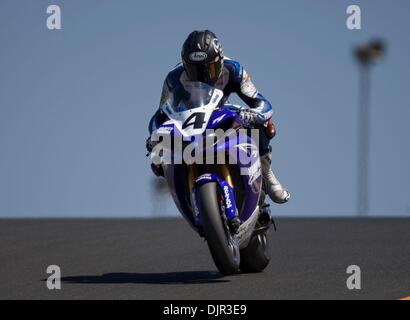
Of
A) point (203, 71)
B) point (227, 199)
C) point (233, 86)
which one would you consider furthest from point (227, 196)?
point (233, 86)

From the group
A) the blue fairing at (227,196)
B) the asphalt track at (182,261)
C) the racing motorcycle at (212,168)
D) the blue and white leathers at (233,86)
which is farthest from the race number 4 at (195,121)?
the asphalt track at (182,261)

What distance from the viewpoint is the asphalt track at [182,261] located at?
10.9 metres

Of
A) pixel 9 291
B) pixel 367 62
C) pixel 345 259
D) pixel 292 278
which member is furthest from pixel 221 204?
pixel 367 62

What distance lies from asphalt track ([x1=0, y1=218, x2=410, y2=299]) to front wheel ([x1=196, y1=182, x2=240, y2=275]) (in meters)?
0.31

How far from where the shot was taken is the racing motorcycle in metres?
11.1

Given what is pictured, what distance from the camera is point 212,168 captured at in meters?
11.5

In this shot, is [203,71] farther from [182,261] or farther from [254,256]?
[182,261]

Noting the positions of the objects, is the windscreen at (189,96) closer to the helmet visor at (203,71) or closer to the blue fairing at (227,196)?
the helmet visor at (203,71)

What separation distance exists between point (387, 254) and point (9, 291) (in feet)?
17.4

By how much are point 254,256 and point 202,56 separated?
7.01 ft

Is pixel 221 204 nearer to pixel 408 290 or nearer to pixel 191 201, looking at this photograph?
pixel 191 201

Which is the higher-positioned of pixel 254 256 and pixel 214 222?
pixel 214 222

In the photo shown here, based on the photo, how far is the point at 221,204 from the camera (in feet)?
37.0

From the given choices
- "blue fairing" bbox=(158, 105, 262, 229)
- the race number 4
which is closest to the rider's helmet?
"blue fairing" bbox=(158, 105, 262, 229)
